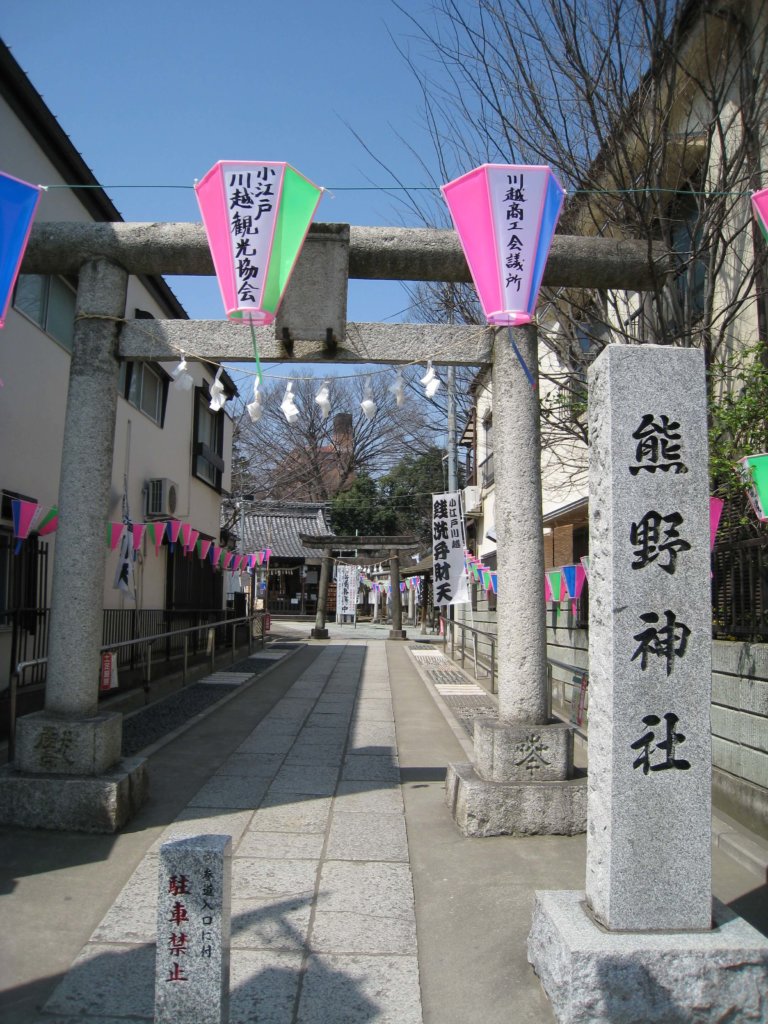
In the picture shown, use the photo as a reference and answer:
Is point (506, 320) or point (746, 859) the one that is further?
point (506, 320)

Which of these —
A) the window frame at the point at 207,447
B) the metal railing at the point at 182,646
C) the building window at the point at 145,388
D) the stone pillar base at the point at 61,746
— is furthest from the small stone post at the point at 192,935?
the window frame at the point at 207,447

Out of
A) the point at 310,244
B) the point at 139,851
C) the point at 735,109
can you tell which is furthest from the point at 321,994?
the point at 735,109

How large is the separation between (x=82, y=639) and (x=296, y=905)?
2.66m

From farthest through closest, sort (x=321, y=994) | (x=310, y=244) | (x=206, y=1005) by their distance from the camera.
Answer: (x=310, y=244) < (x=321, y=994) < (x=206, y=1005)

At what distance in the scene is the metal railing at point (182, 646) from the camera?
258 inches

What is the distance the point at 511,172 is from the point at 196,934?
545cm

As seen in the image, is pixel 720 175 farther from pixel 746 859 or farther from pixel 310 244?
pixel 746 859

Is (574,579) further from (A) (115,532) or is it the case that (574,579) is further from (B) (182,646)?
(B) (182,646)

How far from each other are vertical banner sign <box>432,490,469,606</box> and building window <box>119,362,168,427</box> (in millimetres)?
5932

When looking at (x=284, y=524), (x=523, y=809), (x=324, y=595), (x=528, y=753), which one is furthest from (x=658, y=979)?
(x=284, y=524)

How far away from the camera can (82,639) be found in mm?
5852

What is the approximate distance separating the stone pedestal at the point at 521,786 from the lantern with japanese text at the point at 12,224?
4.87 m

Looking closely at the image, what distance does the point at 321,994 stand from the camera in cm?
358

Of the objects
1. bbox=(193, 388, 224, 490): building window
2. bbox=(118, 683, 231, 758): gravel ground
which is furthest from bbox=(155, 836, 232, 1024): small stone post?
bbox=(193, 388, 224, 490): building window
